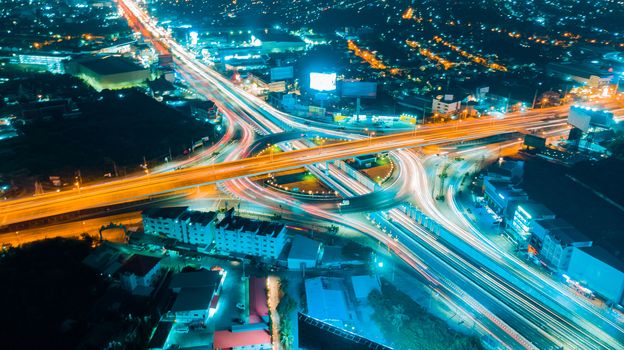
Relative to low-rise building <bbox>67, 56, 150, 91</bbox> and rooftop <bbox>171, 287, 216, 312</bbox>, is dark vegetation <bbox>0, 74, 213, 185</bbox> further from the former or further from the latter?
rooftop <bbox>171, 287, 216, 312</bbox>

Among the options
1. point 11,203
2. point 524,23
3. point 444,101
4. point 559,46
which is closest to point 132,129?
point 11,203

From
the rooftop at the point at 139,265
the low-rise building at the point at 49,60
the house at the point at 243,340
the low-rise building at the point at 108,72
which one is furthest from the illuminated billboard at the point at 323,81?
the low-rise building at the point at 49,60

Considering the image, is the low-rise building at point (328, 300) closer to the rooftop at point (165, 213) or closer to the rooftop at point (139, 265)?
the rooftop at point (139, 265)

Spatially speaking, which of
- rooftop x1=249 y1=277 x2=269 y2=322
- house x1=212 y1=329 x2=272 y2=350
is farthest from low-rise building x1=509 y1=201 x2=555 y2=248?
house x1=212 y1=329 x2=272 y2=350

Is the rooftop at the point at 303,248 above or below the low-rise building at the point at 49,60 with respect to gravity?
below

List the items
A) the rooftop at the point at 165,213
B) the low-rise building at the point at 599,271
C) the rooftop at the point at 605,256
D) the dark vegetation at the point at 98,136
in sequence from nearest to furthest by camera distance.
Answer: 1. the low-rise building at the point at 599,271
2. the rooftop at the point at 605,256
3. the rooftop at the point at 165,213
4. the dark vegetation at the point at 98,136

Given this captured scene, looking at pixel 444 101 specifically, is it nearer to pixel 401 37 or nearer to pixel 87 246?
pixel 87 246
